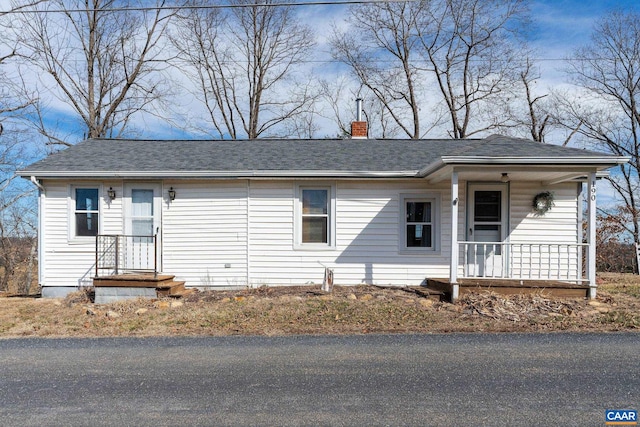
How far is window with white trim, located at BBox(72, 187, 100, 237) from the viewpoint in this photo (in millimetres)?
10422

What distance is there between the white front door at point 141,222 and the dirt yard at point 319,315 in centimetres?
154

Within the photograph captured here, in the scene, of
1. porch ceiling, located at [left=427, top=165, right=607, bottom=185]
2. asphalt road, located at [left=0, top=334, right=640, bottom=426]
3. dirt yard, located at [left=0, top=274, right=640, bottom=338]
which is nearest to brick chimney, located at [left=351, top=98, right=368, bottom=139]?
porch ceiling, located at [left=427, top=165, right=607, bottom=185]

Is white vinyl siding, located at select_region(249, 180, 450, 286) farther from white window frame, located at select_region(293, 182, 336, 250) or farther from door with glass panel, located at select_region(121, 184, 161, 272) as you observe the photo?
door with glass panel, located at select_region(121, 184, 161, 272)

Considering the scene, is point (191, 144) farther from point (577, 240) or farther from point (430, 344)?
point (577, 240)

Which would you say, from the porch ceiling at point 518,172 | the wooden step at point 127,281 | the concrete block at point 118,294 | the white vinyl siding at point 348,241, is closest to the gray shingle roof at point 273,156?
the porch ceiling at point 518,172

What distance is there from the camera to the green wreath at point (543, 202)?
10.1m

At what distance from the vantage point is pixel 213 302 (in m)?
8.88

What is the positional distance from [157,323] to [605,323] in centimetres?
727

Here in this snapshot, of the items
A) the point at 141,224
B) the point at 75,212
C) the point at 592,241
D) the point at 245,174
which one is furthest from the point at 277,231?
the point at 592,241

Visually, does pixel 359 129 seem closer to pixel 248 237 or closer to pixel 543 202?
pixel 248 237

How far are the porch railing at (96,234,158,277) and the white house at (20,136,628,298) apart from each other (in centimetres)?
2

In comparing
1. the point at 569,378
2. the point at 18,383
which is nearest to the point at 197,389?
the point at 18,383

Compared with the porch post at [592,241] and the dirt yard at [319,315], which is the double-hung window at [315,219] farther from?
the porch post at [592,241]

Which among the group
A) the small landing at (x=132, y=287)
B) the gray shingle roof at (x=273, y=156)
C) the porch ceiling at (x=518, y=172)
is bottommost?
the small landing at (x=132, y=287)
